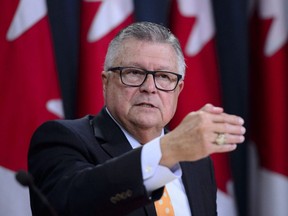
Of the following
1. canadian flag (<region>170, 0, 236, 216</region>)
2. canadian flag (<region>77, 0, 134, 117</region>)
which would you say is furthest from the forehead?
canadian flag (<region>170, 0, 236, 216</region>)

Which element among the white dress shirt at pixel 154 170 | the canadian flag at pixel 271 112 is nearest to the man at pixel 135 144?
the white dress shirt at pixel 154 170

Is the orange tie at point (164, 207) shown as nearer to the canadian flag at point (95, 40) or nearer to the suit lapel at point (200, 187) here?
the suit lapel at point (200, 187)

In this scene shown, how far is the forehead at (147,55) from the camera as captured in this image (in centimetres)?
193

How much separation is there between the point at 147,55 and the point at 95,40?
955 millimetres

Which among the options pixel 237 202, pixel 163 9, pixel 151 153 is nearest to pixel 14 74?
pixel 163 9

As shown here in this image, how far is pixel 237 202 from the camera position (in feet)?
9.93

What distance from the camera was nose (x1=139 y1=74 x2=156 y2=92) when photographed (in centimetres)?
189

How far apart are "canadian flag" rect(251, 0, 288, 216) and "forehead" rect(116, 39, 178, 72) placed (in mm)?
1105

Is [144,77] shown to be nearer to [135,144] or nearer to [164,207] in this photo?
[135,144]

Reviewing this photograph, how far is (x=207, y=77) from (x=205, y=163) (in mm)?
846

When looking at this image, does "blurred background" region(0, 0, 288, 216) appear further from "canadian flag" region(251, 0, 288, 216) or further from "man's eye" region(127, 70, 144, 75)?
"man's eye" region(127, 70, 144, 75)

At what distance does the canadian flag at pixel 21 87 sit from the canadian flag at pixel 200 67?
0.59 metres

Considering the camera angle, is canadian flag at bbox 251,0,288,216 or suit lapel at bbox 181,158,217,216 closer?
suit lapel at bbox 181,158,217,216

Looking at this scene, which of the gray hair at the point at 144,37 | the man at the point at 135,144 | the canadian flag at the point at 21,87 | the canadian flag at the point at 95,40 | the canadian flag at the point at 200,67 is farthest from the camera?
the canadian flag at the point at 200,67
